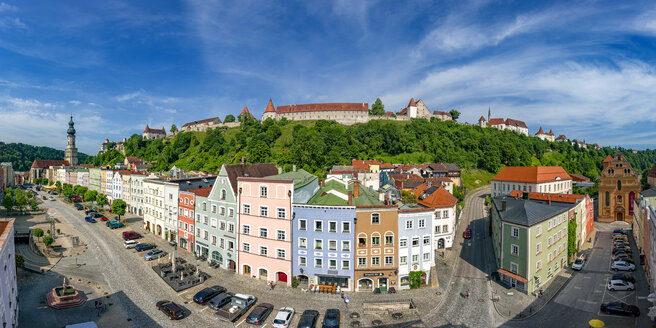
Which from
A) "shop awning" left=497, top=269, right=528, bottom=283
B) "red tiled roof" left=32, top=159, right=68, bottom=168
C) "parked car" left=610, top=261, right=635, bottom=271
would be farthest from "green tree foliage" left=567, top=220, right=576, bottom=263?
"red tiled roof" left=32, top=159, right=68, bottom=168

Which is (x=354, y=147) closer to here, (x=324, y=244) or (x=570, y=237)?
(x=570, y=237)

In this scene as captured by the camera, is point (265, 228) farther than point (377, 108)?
No

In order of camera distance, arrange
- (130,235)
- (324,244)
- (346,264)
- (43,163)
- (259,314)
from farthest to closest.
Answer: (43,163) < (130,235) < (324,244) < (346,264) < (259,314)

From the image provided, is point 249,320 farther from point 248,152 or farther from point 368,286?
point 248,152

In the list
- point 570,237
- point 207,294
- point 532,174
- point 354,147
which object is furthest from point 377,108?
point 207,294

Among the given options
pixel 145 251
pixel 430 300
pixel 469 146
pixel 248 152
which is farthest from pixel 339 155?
pixel 430 300

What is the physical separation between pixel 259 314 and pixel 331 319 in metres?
6.56

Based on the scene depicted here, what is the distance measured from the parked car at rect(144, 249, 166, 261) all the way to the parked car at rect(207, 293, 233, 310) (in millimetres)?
18452

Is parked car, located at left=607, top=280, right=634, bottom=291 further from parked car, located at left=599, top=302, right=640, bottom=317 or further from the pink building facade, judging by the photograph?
the pink building facade

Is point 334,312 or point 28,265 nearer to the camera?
point 334,312

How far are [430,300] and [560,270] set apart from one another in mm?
20868

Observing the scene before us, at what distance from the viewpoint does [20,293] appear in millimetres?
34219

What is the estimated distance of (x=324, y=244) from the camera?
35.3 meters

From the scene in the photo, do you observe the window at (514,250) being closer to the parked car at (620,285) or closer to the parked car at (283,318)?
the parked car at (620,285)
